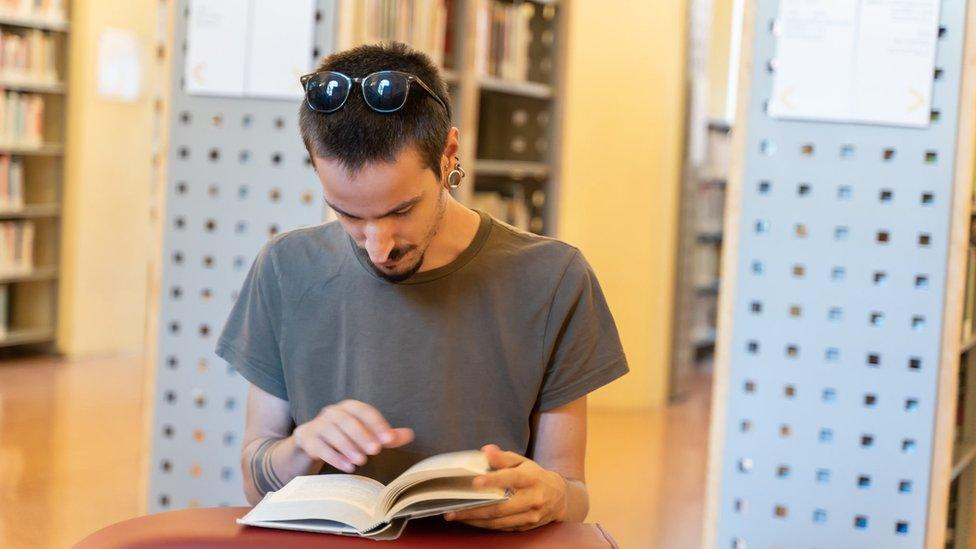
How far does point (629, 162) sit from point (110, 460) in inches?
115

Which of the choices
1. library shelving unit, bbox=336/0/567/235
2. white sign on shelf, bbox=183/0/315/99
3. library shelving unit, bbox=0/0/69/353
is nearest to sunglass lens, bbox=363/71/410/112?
white sign on shelf, bbox=183/0/315/99

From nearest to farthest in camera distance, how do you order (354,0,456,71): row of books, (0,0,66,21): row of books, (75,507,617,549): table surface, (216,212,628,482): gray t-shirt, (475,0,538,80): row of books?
(75,507,617,549): table surface → (216,212,628,482): gray t-shirt → (354,0,456,71): row of books → (475,0,538,80): row of books → (0,0,66,21): row of books

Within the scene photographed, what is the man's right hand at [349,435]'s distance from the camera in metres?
1.38

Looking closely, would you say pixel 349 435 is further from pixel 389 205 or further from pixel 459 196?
pixel 459 196

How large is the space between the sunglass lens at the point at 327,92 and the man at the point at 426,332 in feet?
0.19

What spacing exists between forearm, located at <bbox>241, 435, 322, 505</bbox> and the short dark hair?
1.21ft

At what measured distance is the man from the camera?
153 centimetres

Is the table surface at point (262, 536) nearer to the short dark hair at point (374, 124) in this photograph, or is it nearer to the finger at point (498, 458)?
the finger at point (498, 458)

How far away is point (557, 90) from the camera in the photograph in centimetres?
523

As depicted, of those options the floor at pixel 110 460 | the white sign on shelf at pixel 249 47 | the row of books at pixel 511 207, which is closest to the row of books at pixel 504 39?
the row of books at pixel 511 207

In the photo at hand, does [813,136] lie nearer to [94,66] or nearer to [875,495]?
[875,495]

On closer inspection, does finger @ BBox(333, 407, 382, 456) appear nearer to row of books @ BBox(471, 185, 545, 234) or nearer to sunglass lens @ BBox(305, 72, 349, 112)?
sunglass lens @ BBox(305, 72, 349, 112)

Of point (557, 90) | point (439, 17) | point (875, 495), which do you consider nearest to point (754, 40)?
point (875, 495)

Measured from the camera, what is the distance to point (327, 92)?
56.2 inches
